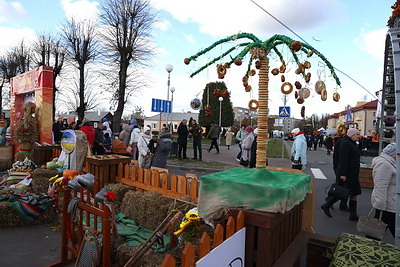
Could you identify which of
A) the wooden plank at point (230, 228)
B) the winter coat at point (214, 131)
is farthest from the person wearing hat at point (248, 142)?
the wooden plank at point (230, 228)

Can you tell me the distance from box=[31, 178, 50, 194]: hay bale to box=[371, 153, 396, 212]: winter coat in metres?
6.36

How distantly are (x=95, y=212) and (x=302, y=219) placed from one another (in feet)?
7.55

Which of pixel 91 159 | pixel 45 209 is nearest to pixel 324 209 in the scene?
pixel 91 159

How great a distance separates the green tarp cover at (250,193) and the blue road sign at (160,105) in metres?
8.66

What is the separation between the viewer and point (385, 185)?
160 inches

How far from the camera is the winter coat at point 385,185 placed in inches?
157

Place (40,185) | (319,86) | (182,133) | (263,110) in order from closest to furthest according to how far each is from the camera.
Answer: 1. (263,110)
2. (319,86)
3. (40,185)
4. (182,133)

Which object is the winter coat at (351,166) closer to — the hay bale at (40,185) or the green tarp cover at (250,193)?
the green tarp cover at (250,193)

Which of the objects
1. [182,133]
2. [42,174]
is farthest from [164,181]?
[182,133]

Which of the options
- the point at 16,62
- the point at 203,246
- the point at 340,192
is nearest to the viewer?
the point at 203,246

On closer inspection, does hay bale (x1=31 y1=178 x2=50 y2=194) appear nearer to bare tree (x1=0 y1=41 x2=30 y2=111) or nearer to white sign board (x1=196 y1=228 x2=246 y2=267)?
white sign board (x1=196 y1=228 x2=246 y2=267)

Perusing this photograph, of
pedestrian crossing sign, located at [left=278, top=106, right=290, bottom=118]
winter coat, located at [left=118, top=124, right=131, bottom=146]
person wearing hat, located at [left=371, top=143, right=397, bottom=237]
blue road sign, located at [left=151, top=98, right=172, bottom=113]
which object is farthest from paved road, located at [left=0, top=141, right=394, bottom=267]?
blue road sign, located at [left=151, top=98, right=172, bottom=113]

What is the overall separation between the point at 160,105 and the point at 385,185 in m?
8.51

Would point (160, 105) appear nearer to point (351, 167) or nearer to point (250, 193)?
point (351, 167)
